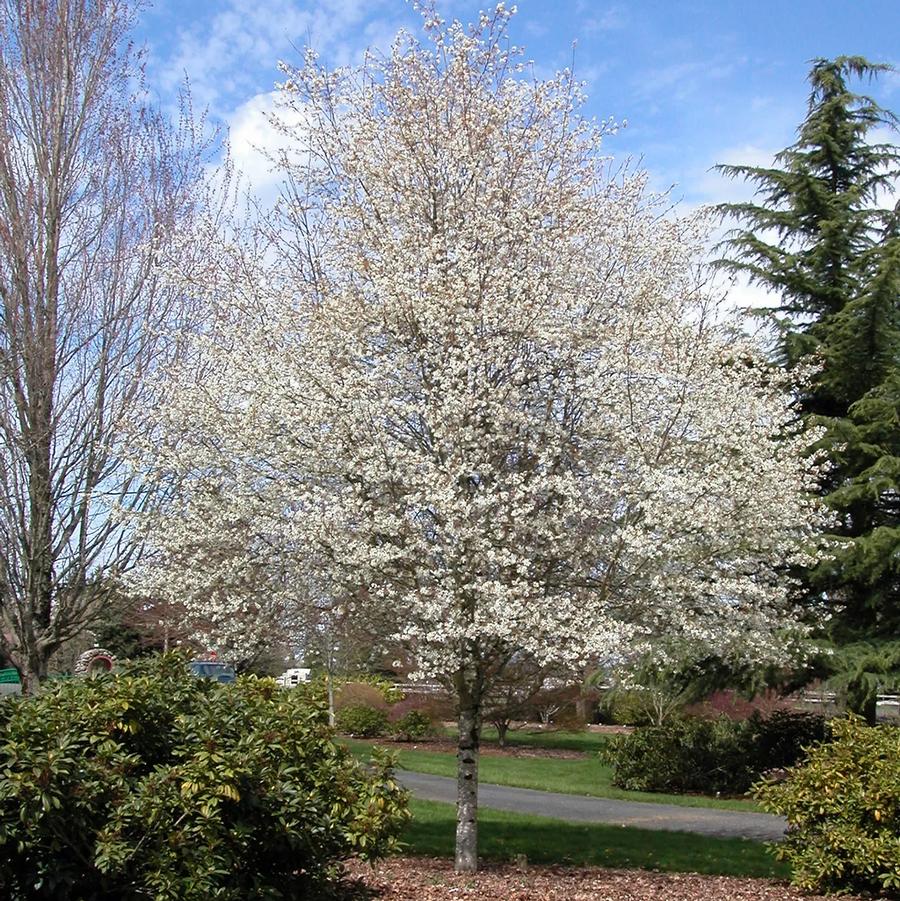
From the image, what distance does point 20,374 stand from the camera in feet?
33.1

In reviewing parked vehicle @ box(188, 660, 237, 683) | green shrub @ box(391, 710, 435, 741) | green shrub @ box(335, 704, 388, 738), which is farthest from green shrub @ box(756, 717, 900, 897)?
green shrub @ box(335, 704, 388, 738)

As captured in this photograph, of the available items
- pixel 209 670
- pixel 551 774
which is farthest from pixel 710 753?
pixel 209 670

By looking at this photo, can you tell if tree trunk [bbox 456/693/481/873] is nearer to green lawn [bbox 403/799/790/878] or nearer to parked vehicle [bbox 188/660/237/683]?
green lawn [bbox 403/799/790/878]

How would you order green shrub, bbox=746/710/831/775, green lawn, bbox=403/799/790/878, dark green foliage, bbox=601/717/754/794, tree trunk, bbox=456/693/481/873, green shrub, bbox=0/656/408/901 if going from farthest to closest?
dark green foliage, bbox=601/717/754/794 → green shrub, bbox=746/710/831/775 → green lawn, bbox=403/799/790/878 → tree trunk, bbox=456/693/481/873 → green shrub, bbox=0/656/408/901

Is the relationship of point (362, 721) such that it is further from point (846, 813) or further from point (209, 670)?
point (846, 813)

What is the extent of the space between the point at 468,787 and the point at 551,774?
11444mm

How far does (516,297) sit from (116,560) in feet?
17.4

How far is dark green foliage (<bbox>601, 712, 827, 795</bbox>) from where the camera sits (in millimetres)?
18109

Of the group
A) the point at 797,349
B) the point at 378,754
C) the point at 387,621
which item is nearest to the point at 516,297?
the point at 387,621

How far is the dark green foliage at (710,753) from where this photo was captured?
59.4 ft

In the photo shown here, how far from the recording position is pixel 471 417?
8.15m

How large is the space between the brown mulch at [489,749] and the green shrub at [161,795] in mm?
17401

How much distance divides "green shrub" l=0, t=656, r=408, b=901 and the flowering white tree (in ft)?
6.84

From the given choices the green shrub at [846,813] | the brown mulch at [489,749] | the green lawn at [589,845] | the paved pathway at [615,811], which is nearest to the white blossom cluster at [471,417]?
the green shrub at [846,813]
